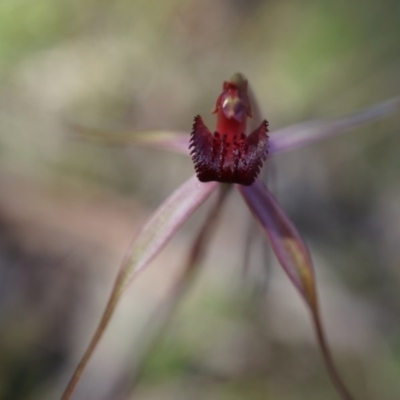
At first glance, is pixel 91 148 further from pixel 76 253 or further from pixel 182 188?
pixel 182 188

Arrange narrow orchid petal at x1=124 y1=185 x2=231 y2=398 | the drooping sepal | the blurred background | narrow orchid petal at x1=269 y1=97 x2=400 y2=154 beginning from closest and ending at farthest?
1. the drooping sepal
2. narrow orchid petal at x1=269 y1=97 x2=400 y2=154
3. narrow orchid petal at x1=124 y1=185 x2=231 y2=398
4. the blurred background

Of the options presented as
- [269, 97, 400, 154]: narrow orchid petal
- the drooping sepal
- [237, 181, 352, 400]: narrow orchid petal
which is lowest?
[237, 181, 352, 400]: narrow orchid petal

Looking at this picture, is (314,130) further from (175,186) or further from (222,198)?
(175,186)

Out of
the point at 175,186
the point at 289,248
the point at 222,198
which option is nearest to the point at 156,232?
the point at 222,198

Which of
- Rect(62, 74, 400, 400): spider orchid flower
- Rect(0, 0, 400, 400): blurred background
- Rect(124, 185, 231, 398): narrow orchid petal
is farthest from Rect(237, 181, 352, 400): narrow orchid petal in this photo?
Rect(0, 0, 400, 400): blurred background

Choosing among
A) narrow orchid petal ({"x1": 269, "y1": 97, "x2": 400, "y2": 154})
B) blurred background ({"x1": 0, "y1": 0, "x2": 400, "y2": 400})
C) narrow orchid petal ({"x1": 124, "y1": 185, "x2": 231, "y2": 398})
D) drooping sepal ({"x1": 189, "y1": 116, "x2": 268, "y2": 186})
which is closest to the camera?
drooping sepal ({"x1": 189, "y1": 116, "x2": 268, "y2": 186})

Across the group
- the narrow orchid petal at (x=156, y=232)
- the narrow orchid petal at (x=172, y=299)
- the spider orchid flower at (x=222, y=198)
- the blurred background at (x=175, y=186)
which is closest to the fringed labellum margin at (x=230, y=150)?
the spider orchid flower at (x=222, y=198)

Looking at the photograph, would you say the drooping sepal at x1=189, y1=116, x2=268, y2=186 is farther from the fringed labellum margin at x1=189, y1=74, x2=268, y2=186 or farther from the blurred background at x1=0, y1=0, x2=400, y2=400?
the blurred background at x1=0, y1=0, x2=400, y2=400

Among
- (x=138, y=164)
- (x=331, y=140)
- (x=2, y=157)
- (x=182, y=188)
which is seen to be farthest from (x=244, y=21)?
(x=182, y=188)
